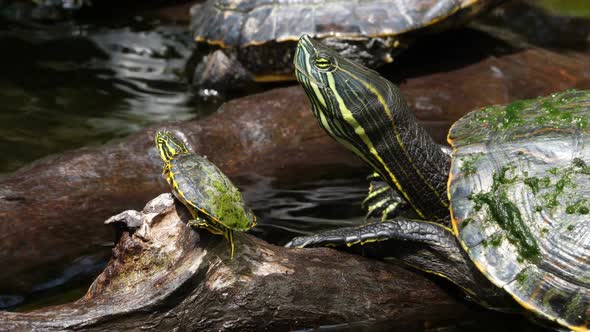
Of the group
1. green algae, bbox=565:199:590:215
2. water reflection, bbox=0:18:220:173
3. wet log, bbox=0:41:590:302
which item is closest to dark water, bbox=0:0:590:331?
water reflection, bbox=0:18:220:173

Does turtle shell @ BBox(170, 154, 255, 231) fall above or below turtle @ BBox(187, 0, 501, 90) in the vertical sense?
below

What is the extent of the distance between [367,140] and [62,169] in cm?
220

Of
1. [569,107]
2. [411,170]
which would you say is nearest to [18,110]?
[411,170]

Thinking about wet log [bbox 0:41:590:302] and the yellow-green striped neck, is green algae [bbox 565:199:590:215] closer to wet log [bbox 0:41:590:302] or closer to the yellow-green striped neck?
the yellow-green striped neck

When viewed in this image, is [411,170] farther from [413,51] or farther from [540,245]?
[413,51]

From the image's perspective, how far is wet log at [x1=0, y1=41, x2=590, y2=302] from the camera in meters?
4.43

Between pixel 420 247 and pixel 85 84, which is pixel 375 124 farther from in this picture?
pixel 85 84

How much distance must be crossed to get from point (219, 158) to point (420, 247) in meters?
2.26

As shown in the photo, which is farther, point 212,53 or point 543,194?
point 212,53

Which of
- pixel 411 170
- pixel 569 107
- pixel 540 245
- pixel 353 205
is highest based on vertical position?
pixel 569 107

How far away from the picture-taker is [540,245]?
11.9ft

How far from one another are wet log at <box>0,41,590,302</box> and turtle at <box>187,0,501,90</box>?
0.57 m

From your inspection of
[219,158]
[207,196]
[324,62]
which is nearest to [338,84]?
[324,62]

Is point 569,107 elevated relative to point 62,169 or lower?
elevated
